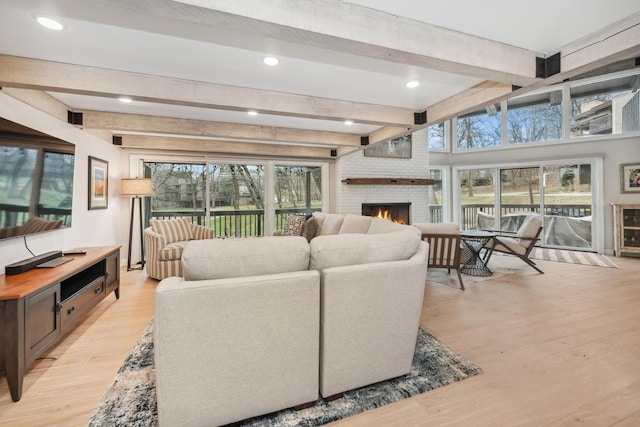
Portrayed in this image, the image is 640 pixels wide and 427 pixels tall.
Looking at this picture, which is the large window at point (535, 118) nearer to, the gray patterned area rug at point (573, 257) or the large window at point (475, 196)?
the large window at point (475, 196)

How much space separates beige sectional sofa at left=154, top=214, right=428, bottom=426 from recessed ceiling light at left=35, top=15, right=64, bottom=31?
168 centimetres

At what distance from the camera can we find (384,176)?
6.47m

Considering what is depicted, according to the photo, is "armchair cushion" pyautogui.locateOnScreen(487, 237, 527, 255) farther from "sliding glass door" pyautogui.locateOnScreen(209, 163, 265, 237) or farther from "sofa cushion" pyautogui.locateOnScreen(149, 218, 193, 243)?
"sofa cushion" pyautogui.locateOnScreen(149, 218, 193, 243)

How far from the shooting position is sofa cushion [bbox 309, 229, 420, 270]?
5.32 ft


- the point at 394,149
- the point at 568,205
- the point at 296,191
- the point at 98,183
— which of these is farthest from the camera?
the point at 394,149

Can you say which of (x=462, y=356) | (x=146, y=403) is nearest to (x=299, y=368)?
(x=146, y=403)

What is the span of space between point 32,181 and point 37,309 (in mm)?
1193

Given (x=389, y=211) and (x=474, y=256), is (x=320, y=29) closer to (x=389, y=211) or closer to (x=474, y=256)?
(x=474, y=256)

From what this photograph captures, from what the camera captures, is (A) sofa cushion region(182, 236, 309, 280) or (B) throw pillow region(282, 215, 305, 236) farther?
(B) throw pillow region(282, 215, 305, 236)

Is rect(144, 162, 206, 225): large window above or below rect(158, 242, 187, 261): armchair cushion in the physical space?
above

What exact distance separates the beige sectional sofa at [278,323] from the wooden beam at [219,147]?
423cm

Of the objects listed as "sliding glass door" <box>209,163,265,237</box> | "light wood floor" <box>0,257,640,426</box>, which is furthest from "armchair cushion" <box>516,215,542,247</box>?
"sliding glass door" <box>209,163,265,237</box>

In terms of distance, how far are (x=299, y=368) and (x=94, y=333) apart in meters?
2.09

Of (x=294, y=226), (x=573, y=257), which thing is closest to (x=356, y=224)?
(x=294, y=226)
